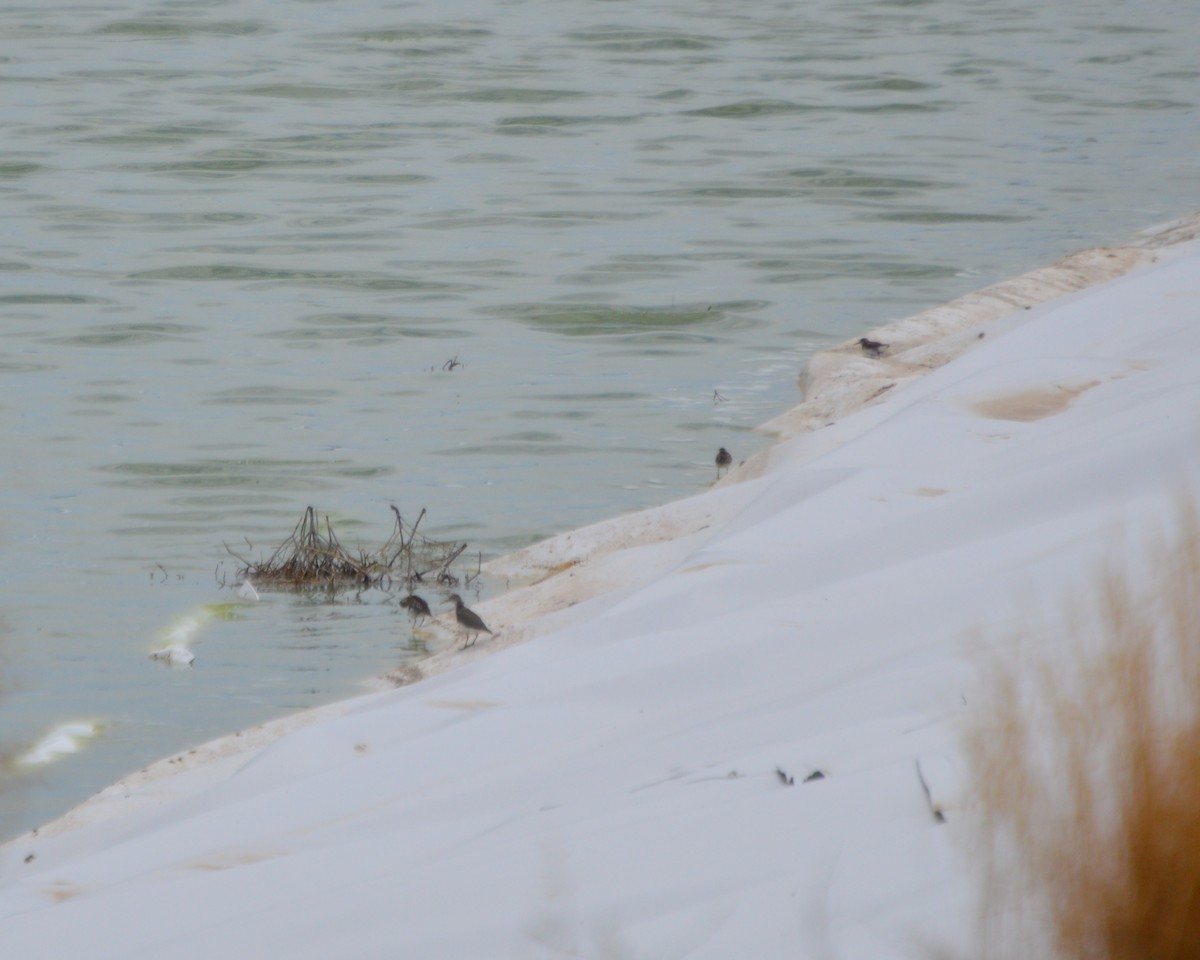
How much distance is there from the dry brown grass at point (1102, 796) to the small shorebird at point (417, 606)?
165 inches

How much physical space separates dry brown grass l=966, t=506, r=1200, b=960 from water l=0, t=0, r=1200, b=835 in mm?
1724

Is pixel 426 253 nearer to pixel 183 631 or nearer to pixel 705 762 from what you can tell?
pixel 183 631

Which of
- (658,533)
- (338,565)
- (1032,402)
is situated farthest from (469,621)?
(1032,402)

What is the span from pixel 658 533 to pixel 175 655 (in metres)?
1.61

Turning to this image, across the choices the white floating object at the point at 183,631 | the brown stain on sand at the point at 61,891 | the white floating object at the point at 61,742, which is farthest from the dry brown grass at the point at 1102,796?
the white floating object at the point at 183,631

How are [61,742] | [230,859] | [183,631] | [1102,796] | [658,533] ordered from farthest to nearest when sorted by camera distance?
[658,533] → [183,631] → [61,742] → [230,859] → [1102,796]

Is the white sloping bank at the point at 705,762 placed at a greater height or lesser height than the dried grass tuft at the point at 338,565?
greater

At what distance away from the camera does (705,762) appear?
115 inches

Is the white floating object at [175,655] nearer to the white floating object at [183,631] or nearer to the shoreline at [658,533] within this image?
the white floating object at [183,631]

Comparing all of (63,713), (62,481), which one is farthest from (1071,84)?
(63,713)

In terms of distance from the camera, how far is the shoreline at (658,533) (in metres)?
4.62

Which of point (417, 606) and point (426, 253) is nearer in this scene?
point (417, 606)

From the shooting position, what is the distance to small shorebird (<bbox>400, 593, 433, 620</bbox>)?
6148mm

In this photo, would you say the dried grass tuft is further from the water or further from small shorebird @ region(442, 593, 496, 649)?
small shorebird @ region(442, 593, 496, 649)
